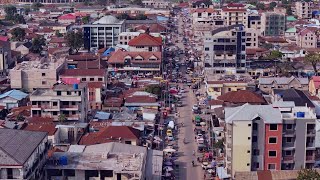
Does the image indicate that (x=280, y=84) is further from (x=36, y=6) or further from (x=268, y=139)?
(x=36, y=6)

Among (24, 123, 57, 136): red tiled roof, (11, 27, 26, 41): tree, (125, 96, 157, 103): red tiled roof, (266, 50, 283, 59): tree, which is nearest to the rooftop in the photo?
(24, 123, 57, 136): red tiled roof

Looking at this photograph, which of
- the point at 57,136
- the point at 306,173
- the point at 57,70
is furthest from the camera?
the point at 57,70

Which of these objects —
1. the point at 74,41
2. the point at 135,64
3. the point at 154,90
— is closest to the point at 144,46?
the point at 135,64

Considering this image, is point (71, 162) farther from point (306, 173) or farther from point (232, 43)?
point (232, 43)

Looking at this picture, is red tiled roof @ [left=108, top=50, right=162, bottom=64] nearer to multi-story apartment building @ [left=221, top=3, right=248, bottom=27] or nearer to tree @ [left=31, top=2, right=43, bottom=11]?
multi-story apartment building @ [left=221, top=3, right=248, bottom=27]

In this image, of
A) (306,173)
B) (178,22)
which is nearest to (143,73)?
(306,173)

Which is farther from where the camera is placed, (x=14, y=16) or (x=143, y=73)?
(x=14, y=16)
